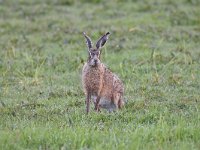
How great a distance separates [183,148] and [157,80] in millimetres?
5035

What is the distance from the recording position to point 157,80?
12.5 meters

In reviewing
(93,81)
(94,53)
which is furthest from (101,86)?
(94,53)

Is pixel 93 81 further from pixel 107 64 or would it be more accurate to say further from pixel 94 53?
pixel 107 64

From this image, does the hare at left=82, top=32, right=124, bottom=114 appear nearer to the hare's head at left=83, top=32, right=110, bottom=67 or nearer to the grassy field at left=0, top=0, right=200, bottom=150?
the hare's head at left=83, top=32, right=110, bottom=67

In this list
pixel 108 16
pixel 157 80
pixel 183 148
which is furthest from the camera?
pixel 108 16

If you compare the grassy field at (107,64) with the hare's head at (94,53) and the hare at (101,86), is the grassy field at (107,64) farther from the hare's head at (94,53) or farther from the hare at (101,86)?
the hare's head at (94,53)

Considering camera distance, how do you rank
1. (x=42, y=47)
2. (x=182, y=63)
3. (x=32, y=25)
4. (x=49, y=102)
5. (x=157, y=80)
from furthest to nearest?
1. (x=32, y=25)
2. (x=42, y=47)
3. (x=182, y=63)
4. (x=157, y=80)
5. (x=49, y=102)

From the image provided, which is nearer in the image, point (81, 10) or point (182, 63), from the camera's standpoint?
point (182, 63)

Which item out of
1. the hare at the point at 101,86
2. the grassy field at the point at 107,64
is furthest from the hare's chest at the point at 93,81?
the grassy field at the point at 107,64

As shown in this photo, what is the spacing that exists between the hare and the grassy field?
249 millimetres

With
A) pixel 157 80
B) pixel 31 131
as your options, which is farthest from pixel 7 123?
pixel 157 80

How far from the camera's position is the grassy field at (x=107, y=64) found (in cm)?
802

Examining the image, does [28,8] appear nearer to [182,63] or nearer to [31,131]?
[182,63]

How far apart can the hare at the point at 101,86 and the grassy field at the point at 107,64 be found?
0.82ft
